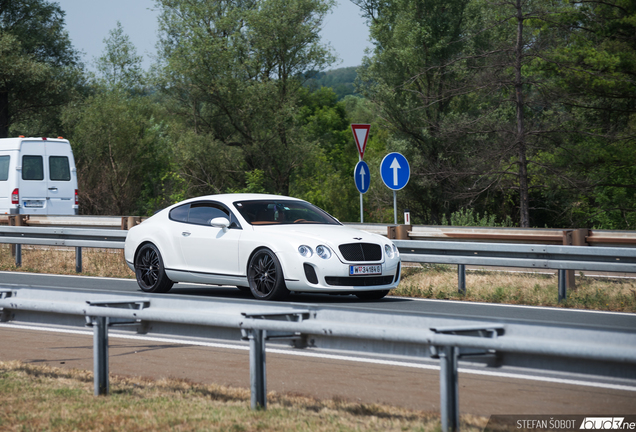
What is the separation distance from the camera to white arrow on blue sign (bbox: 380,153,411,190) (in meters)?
16.2

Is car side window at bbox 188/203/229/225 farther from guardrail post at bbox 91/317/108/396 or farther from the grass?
guardrail post at bbox 91/317/108/396

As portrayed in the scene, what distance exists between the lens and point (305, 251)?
9.86 meters

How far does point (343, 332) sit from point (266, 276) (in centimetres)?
554

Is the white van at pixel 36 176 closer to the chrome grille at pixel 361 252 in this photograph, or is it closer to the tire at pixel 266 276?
the tire at pixel 266 276

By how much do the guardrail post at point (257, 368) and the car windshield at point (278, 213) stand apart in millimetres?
5744

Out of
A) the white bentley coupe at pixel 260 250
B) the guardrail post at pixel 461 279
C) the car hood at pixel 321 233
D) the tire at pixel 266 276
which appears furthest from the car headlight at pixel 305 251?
the guardrail post at pixel 461 279

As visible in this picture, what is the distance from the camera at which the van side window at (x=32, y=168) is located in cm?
2373

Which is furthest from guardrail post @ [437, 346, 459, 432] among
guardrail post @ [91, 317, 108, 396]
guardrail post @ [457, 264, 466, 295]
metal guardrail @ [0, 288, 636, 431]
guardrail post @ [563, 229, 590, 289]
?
guardrail post @ [563, 229, 590, 289]

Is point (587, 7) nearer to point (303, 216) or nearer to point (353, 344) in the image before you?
point (303, 216)

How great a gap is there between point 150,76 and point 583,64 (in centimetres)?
1991

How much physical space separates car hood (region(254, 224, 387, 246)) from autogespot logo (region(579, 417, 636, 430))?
18.2 ft

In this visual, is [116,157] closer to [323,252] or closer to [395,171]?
[395,171]

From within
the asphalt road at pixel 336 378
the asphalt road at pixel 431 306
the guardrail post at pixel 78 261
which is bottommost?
the asphalt road at pixel 336 378

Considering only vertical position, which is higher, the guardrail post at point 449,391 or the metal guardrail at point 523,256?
the metal guardrail at point 523,256
